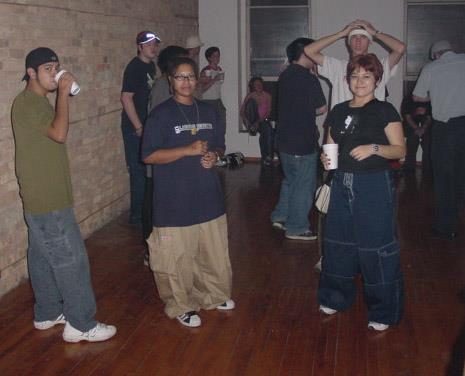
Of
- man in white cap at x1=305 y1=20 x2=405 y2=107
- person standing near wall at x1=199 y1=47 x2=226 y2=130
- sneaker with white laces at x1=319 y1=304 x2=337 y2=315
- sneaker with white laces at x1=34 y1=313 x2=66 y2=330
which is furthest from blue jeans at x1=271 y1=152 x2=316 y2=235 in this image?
person standing near wall at x1=199 y1=47 x2=226 y2=130

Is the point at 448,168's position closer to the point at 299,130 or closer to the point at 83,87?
the point at 299,130

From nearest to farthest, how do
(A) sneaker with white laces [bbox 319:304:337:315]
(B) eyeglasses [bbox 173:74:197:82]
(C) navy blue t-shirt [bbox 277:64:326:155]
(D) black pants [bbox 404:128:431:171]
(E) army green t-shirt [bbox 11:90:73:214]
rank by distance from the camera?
(E) army green t-shirt [bbox 11:90:73:214] < (B) eyeglasses [bbox 173:74:197:82] < (A) sneaker with white laces [bbox 319:304:337:315] < (C) navy blue t-shirt [bbox 277:64:326:155] < (D) black pants [bbox 404:128:431:171]

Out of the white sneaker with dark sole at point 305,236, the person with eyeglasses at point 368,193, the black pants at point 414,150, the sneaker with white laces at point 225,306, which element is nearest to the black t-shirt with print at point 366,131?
the person with eyeglasses at point 368,193

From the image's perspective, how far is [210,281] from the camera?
14.1 feet

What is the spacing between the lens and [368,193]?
3.89 metres

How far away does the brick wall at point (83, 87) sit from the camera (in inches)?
187

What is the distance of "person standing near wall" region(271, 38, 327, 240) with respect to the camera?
580cm

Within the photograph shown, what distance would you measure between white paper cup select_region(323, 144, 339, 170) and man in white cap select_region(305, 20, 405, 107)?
952mm

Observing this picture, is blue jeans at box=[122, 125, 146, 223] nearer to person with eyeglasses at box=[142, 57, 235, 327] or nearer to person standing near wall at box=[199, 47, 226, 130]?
person with eyeglasses at box=[142, 57, 235, 327]

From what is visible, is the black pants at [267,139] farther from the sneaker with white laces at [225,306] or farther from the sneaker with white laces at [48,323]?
the sneaker with white laces at [48,323]

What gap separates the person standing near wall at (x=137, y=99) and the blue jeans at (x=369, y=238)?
2.57 metres

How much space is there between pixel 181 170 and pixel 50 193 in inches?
28.9

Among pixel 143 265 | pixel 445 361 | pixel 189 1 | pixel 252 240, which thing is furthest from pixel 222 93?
pixel 445 361

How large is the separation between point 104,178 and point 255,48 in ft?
15.3
